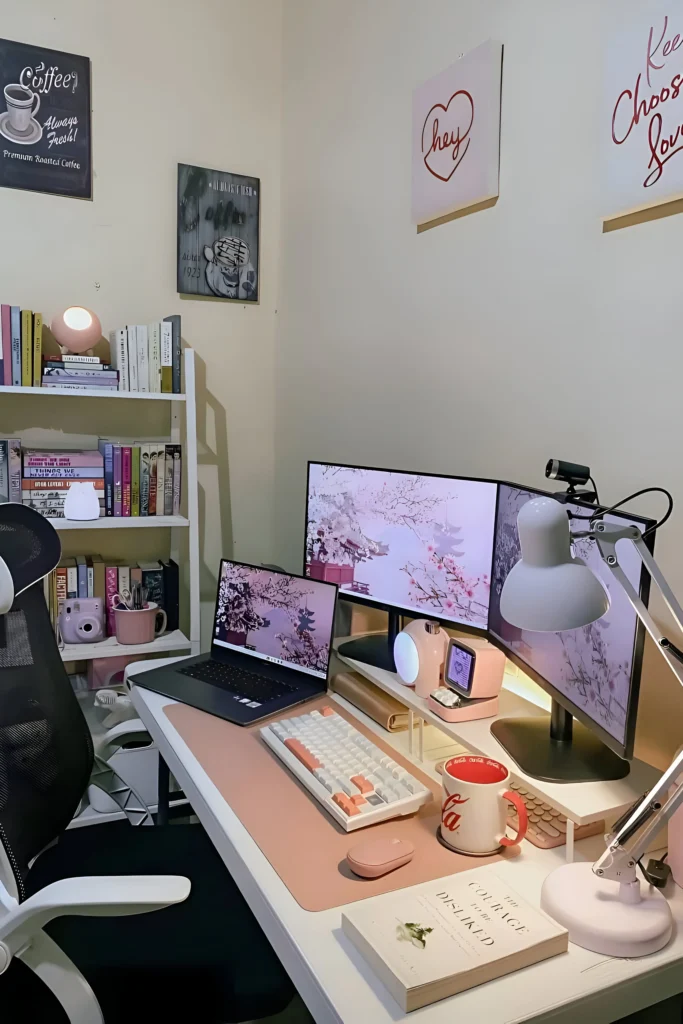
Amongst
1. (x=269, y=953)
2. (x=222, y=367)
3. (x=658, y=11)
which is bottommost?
(x=269, y=953)

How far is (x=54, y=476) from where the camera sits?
7.08 ft

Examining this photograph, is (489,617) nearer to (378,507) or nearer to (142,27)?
(378,507)

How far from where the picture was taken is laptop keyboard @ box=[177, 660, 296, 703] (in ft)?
5.12

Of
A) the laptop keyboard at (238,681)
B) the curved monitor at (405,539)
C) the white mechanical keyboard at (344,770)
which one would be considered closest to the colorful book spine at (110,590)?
the laptop keyboard at (238,681)

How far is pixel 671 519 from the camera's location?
1.17 metres

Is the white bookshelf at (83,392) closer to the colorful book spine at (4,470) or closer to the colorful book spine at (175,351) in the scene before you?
the colorful book spine at (175,351)

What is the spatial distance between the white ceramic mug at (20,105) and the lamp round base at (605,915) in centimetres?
237

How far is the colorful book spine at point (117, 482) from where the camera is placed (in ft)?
7.18

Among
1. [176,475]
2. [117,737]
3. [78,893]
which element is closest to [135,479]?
[176,475]

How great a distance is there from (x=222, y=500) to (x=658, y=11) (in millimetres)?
1863

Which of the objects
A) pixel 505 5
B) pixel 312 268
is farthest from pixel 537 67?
pixel 312 268

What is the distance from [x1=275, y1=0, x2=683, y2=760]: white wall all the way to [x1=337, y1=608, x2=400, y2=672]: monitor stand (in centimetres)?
39

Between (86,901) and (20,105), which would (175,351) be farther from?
(86,901)

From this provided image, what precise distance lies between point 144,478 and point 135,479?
0.09 feet
